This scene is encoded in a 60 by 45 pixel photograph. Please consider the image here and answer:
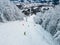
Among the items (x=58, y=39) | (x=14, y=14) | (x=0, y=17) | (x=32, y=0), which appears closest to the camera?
(x=58, y=39)

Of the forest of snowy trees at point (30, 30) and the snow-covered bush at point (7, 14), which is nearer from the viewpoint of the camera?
the forest of snowy trees at point (30, 30)

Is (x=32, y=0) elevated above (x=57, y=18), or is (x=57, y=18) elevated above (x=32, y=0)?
(x=57, y=18)

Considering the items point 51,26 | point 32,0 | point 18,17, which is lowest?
point 32,0

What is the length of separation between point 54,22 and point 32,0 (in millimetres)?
47730

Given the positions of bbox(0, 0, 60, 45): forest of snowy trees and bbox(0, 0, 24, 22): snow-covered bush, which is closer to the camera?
bbox(0, 0, 60, 45): forest of snowy trees

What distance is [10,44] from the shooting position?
8109 millimetres

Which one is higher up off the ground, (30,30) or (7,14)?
(30,30)

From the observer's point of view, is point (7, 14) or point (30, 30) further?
point (7, 14)

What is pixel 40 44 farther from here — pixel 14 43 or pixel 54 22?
pixel 54 22

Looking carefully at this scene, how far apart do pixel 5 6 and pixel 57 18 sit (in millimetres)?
8887

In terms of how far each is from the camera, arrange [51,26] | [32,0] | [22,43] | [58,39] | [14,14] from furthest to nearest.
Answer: [32,0], [14,14], [51,26], [22,43], [58,39]

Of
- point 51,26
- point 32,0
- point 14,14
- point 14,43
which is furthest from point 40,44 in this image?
point 32,0

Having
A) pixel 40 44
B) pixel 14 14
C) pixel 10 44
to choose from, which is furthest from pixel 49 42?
pixel 14 14

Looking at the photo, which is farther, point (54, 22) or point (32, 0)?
point (32, 0)
